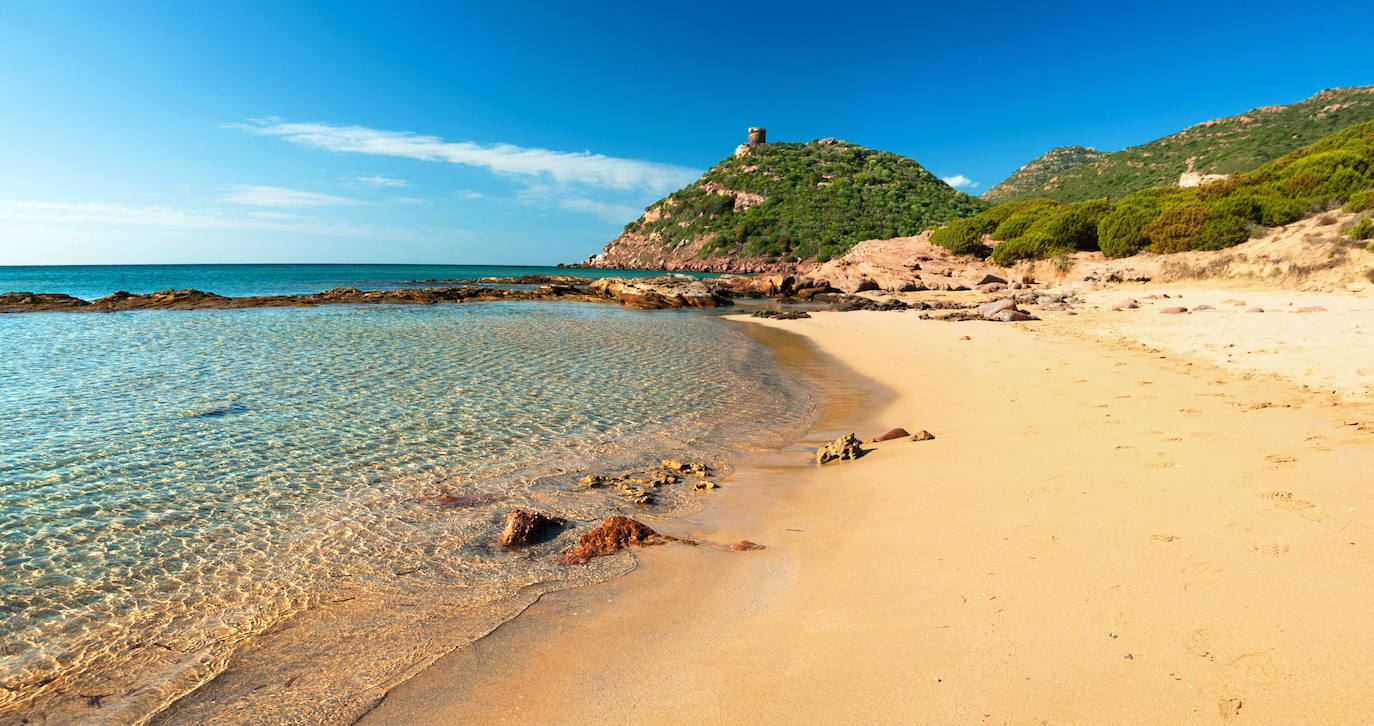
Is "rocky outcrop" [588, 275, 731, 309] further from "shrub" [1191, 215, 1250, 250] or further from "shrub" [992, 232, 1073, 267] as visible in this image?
"shrub" [1191, 215, 1250, 250]

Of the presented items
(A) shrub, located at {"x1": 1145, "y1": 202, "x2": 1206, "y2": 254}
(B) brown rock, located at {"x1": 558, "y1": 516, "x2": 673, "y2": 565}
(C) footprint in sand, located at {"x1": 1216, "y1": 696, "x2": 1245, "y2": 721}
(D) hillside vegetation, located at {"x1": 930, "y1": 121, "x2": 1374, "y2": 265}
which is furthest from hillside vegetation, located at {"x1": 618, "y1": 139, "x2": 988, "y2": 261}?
(C) footprint in sand, located at {"x1": 1216, "y1": 696, "x2": 1245, "y2": 721}

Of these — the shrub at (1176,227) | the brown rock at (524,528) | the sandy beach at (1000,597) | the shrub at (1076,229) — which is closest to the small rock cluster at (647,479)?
the sandy beach at (1000,597)

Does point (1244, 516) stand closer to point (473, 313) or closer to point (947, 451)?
point (947, 451)

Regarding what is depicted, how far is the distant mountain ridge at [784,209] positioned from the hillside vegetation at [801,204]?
0.16 metres

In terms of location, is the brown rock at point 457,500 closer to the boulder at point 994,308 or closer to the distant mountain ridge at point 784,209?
the boulder at point 994,308

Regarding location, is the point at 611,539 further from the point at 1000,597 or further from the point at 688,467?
the point at 1000,597

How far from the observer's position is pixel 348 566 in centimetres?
423

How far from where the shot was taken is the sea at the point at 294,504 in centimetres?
306

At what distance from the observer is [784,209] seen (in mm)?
87688

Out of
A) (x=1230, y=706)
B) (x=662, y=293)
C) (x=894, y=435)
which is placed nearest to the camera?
(x=1230, y=706)

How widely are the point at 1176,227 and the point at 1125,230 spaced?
2.78m

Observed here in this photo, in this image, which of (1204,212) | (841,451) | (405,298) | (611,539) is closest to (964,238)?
(1204,212)

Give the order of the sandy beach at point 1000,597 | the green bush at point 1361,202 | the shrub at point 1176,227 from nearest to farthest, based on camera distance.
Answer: the sandy beach at point 1000,597 → the green bush at point 1361,202 → the shrub at point 1176,227

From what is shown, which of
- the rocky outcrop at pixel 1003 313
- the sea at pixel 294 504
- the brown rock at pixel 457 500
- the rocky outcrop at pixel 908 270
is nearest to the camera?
the sea at pixel 294 504
